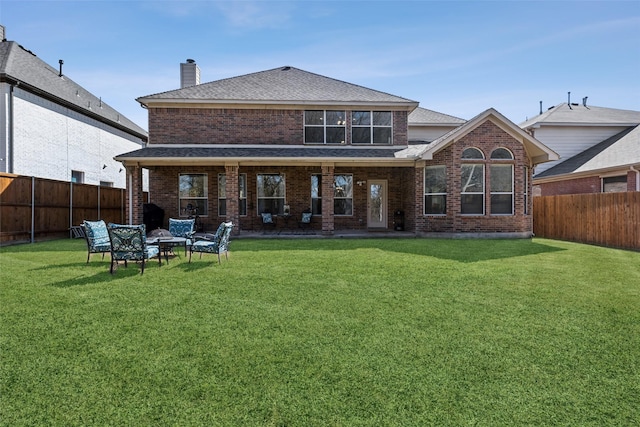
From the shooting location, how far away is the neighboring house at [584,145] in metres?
16.5

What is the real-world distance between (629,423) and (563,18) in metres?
12.8

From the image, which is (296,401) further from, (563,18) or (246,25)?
(563,18)

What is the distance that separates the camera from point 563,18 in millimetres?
11320

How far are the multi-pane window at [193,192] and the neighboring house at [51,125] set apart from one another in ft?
21.8

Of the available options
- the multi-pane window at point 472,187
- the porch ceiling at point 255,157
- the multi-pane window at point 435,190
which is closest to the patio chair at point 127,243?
the porch ceiling at point 255,157

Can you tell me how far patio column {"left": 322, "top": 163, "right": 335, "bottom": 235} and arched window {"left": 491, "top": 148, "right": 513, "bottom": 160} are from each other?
6.28 m

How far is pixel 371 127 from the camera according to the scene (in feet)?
53.6

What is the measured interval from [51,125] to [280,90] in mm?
11314

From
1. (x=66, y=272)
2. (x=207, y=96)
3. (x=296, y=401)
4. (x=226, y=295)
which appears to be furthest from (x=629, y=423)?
(x=207, y=96)

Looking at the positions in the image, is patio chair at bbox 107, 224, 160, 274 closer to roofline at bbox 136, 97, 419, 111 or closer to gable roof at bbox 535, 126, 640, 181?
roofline at bbox 136, 97, 419, 111

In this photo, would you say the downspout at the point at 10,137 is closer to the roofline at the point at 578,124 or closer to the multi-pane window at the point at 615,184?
the roofline at the point at 578,124

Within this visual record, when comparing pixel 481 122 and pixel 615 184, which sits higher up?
pixel 481 122

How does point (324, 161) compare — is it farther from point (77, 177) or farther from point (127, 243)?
point (77, 177)

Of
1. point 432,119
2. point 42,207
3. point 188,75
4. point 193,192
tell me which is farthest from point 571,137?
point 42,207
